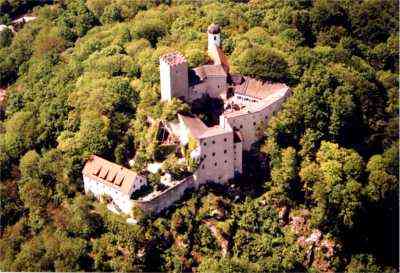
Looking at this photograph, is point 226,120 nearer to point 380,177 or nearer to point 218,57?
point 218,57

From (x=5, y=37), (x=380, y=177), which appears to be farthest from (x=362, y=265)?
(x=5, y=37)

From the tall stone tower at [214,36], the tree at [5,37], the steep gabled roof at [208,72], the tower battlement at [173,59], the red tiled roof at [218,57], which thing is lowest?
the tree at [5,37]

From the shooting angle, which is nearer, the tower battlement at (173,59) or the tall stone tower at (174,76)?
the tall stone tower at (174,76)

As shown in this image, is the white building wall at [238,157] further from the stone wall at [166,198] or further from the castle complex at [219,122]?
the stone wall at [166,198]

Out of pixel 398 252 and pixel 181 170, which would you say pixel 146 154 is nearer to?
pixel 181 170

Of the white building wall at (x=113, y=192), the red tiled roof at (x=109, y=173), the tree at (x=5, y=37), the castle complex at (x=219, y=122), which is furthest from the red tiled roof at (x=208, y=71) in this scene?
the tree at (x=5, y=37)

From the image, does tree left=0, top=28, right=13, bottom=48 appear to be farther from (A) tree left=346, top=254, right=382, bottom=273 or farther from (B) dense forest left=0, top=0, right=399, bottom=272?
(A) tree left=346, top=254, right=382, bottom=273

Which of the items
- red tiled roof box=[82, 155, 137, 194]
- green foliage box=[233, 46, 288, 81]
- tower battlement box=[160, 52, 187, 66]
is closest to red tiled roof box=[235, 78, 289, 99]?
green foliage box=[233, 46, 288, 81]

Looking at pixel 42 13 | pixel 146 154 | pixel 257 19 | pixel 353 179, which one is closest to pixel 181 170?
pixel 146 154
